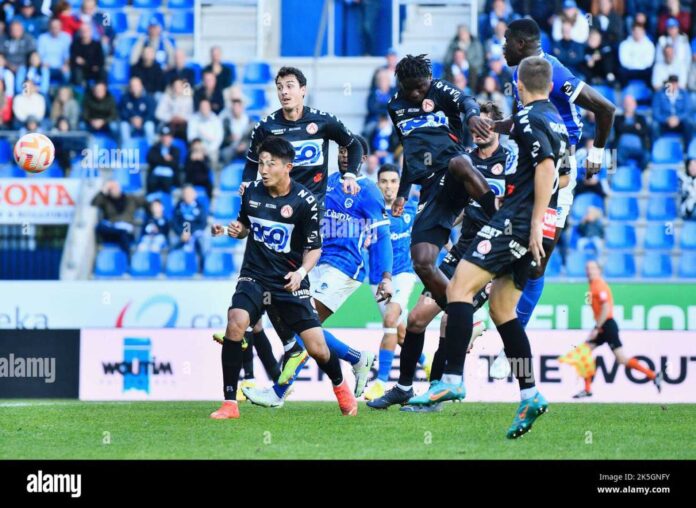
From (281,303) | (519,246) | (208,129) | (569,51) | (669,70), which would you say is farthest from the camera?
(208,129)

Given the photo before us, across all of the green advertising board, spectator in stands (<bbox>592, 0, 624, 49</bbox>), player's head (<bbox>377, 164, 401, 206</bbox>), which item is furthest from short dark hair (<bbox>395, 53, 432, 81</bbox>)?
spectator in stands (<bbox>592, 0, 624, 49</bbox>)

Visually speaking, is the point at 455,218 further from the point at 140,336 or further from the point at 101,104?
the point at 101,104

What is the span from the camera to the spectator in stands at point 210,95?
1931cm

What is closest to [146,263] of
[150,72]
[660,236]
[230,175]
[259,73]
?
[230,175]

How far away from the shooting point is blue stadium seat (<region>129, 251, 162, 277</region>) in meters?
17.9

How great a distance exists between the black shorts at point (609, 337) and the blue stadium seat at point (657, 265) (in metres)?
4.21

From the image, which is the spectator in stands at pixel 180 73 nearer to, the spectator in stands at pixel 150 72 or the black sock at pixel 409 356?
the spectator in stands at pixel 150 72

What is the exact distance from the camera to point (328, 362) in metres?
9.52

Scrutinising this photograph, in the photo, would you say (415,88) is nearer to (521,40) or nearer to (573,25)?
(521,40)

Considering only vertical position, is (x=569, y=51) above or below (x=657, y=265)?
above

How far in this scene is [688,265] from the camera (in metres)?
17.5

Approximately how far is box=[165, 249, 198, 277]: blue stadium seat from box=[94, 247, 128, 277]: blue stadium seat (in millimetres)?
651

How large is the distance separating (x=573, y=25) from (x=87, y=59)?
7.64 metres

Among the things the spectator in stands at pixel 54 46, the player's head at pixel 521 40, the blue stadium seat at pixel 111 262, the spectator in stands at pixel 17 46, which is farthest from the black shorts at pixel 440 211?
the spectator in stands at pixel 17 46
